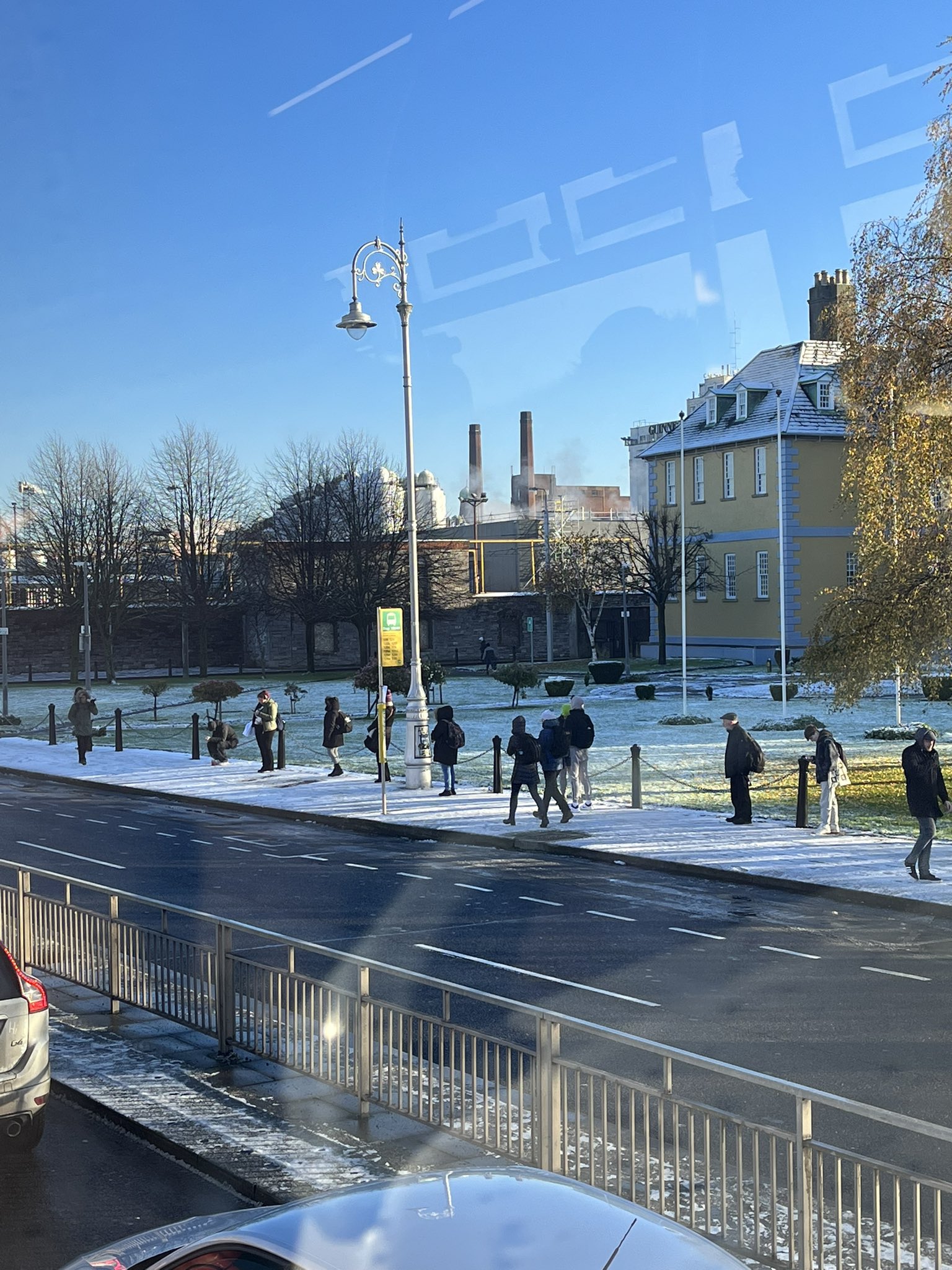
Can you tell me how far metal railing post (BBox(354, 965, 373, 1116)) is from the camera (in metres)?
7.54

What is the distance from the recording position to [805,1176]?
5.01 m

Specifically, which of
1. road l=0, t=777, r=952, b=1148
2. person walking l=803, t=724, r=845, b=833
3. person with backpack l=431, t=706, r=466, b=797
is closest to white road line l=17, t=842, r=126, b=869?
road l=0, t=777, r=952, b=1148

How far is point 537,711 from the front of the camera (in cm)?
4181

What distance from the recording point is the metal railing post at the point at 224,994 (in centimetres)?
863

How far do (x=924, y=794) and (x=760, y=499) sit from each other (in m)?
46.2

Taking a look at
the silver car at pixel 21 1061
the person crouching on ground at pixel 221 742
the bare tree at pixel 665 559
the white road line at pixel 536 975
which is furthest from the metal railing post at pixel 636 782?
the bare tree at pixel 665 559

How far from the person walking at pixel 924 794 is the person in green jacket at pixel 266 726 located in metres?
15.5

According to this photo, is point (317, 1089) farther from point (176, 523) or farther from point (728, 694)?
point (176, 523)

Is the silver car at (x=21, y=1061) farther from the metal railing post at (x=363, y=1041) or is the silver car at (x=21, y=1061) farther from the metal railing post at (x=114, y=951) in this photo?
the metal railing post at (x=114, y=951)

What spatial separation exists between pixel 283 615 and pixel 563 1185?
71051mm

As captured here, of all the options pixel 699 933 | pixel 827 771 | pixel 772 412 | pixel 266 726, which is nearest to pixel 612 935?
pixel 699 933

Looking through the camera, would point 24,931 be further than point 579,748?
No

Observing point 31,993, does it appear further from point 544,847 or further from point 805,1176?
point 544,847

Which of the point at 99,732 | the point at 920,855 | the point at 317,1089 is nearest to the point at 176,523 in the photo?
the point at 99,732
